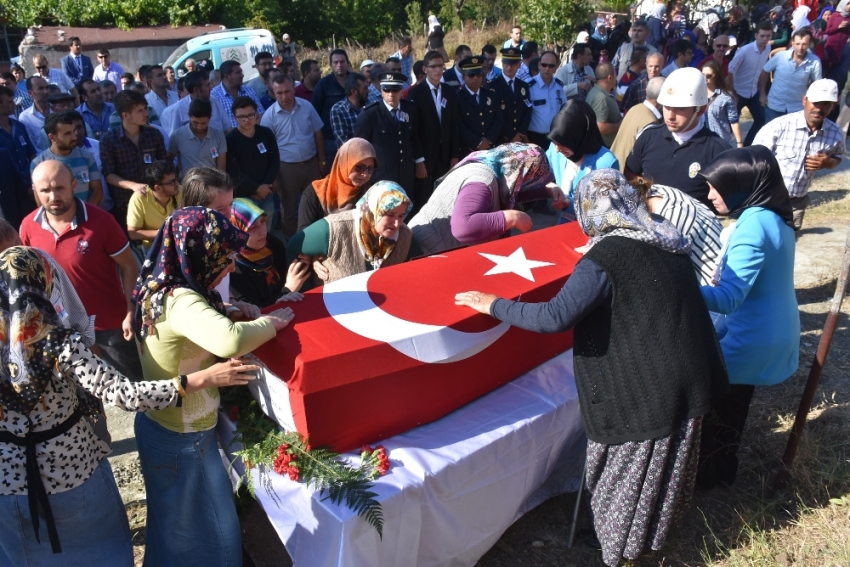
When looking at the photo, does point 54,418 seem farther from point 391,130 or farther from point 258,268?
point 391,130

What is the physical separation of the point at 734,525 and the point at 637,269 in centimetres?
149

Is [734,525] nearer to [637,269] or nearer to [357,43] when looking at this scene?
[637,269]

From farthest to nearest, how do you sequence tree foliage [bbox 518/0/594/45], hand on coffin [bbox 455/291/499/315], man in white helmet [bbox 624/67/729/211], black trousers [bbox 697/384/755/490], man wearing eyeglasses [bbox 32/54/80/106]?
1. tree foliage [bbox 518/0/594/45]
2. man wearing eyeglasses [bbox 32/54/80/106]
3. man in white helmet [bbox 624/67/729/211]
4. black trousers [bbox 697/384/755/490]
5. hand on coffin [bbox 455/291/499/315]

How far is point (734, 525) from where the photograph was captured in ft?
9.64

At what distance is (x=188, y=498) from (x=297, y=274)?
1063mm

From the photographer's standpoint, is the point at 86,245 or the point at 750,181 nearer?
the point at 750,181

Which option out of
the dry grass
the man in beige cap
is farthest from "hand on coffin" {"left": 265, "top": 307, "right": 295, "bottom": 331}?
the dry grass

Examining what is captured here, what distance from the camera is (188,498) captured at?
2301 mm

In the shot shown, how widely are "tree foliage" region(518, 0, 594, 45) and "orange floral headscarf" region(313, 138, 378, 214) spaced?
477 inches

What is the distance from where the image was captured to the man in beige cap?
463cm

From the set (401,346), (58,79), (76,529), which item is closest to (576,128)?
(401,346)

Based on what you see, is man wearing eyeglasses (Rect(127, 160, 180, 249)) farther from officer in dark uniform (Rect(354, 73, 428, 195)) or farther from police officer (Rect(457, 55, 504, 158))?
police officer (Rect(457, 55, 504, 158))

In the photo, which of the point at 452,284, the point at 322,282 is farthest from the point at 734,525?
the point at 322,282

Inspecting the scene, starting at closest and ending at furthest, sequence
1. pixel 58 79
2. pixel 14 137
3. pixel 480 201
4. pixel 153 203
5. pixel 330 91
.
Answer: pixel 480 201, pixel 153 203, pixel 14 137, pixel 330 91, pixel 58 79
